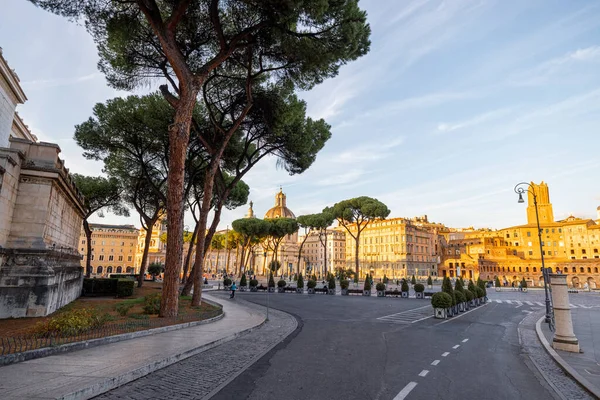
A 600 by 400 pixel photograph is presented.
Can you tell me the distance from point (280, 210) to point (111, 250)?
54.9m

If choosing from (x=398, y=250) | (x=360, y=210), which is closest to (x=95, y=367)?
(x=360, y=210)

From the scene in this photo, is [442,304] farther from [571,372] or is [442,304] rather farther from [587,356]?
[571,372]

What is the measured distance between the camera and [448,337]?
12234 mm

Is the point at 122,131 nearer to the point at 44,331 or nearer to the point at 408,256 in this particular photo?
the point at 44,331

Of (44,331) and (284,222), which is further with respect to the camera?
(284,222)

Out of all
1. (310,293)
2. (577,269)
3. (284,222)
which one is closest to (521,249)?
(577,269)

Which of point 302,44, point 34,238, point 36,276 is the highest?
point 302,44

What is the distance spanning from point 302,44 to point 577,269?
102346 mm

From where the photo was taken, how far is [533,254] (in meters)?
99.4

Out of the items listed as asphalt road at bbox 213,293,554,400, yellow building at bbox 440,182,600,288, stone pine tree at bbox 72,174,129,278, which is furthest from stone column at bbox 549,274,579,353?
yellow building at bbox 440,182,600,288

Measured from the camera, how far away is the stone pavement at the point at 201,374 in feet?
19.0

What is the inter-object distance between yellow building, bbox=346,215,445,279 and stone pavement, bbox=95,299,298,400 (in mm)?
90690

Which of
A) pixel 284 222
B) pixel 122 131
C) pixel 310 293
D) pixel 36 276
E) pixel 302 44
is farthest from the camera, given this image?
pixel 284 222

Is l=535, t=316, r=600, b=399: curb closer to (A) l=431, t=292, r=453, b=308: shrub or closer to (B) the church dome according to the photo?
(A) l=431, t=292, r=453, b=308: shrub
